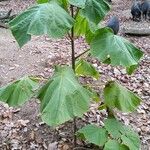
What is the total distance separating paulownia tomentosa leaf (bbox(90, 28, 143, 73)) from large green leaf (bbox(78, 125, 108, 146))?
62 cm

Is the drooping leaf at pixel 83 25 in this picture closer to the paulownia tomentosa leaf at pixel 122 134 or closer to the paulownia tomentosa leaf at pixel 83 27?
the paulownia tomentosa leaf at pixel 83 27

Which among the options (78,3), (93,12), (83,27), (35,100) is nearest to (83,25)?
(83,27)

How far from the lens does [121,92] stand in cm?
308

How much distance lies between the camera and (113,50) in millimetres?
2732

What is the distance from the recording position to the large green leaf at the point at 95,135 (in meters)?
3.02

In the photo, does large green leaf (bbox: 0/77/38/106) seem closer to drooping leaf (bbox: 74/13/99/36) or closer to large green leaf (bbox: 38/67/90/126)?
large green leaf (bbox: 38/67/90/126)

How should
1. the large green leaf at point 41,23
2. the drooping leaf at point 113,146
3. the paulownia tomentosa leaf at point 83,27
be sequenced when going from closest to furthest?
the large green leaf at point 41,23 → the drooping leaf at point 113,146 → the paulownia tomentosa leaf at point 83,27

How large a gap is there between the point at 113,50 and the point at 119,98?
1.58 feet

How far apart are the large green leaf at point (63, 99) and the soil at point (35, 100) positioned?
0.68 m

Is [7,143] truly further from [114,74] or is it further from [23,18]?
[114,74]

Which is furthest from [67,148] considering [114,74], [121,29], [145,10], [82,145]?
[145,10]

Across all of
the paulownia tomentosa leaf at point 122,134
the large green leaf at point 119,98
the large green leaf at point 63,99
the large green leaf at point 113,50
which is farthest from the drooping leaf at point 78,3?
the paulownia tomentosa leaf at point 122,134

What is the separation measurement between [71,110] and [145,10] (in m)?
6.40

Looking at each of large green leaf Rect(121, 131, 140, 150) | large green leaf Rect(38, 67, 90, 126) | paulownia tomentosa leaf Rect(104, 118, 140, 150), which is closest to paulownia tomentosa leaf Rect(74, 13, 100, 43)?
large green leaf Rect(38, 67, 90, 126)
